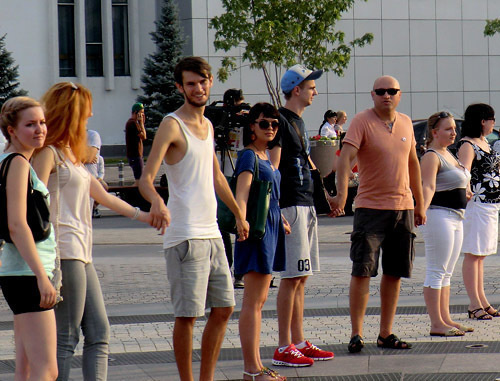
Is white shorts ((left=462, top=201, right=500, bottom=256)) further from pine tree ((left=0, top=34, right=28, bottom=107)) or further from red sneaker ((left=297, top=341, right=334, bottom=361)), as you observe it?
pine tree ((left=0, top=34, right=28, bottom=107))

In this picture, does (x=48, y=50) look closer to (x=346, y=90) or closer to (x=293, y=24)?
(x=346, y=90)

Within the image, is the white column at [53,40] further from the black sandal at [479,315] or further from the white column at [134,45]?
the black sandal at [479,315]

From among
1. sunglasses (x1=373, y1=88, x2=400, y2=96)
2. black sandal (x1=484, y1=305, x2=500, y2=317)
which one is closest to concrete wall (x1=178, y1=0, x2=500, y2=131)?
black sandal (x1=484, y1=305, x2=500, y2=317)

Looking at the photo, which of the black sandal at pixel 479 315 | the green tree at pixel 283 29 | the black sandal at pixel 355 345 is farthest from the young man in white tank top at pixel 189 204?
the green tree at pixel 283 29

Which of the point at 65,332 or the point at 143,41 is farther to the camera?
the point at 143,41

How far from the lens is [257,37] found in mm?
32000

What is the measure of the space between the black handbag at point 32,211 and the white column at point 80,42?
42.0 meters

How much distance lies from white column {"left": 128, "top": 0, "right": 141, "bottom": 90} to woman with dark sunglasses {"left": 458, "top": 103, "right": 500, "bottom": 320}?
39321 mm

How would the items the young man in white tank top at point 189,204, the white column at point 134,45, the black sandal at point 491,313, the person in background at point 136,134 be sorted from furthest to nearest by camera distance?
the white column at point 134,45, the person in background at point 136,134, the black sandal at point 491,313, the young man in white tank top at point 189,204

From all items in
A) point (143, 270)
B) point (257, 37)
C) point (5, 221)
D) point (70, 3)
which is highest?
point (70, 3)

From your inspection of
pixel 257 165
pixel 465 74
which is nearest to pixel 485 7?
pixel 465 74

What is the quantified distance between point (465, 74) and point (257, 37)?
45.3 feet

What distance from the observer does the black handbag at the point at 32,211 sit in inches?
185

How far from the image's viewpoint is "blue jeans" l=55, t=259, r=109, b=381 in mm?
4996
